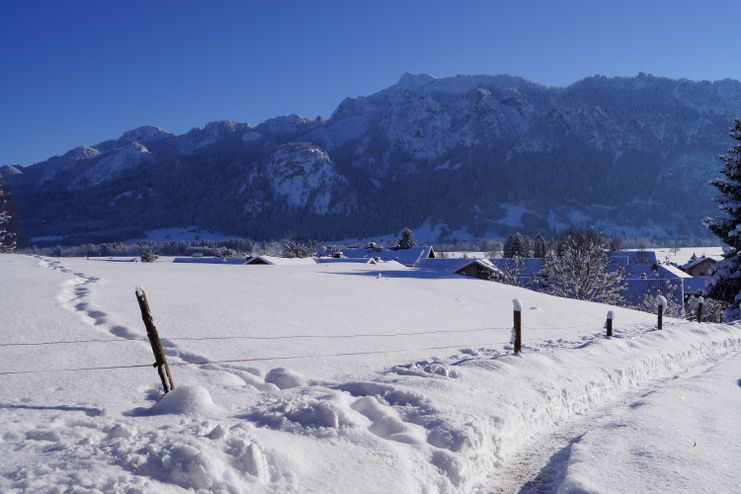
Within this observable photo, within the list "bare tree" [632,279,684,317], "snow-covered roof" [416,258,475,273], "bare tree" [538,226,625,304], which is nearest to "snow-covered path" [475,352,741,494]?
"bare tree" [538,226,625,304]

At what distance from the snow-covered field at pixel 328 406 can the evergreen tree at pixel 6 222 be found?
107 feet

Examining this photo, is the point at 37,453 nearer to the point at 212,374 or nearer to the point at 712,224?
the point at 212,374

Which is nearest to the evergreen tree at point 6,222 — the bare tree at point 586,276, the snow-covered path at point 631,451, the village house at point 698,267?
the snow-covered path at point 631,451

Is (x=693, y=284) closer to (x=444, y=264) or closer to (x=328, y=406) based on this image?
(x=444, y=264)

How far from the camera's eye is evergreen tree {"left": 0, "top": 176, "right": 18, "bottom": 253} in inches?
1495

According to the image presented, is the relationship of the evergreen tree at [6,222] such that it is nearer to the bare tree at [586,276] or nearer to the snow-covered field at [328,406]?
the snow-covered field at [328,406]

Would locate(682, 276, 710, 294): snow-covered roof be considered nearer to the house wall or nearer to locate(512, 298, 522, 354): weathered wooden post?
the house wall

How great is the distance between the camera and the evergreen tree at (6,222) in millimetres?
37969

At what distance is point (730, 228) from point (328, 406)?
103ft

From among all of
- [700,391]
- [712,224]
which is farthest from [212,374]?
[712,224]

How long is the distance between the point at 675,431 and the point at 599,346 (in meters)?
5.27

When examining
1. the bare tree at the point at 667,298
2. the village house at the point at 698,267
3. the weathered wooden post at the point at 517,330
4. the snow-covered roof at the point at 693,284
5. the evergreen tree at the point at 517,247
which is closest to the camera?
the weathered wooden post at the point at 517,330

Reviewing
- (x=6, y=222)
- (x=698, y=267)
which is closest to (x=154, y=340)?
(x=6, y=222)

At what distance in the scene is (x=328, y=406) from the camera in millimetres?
4926
